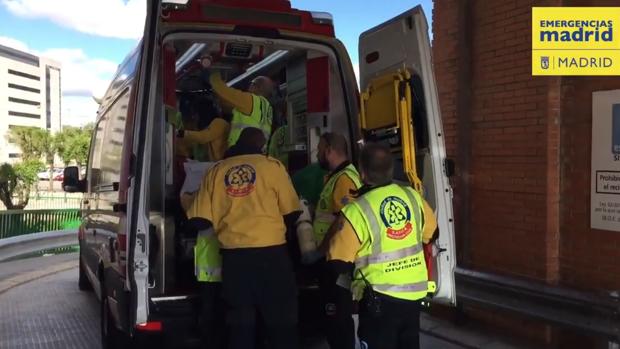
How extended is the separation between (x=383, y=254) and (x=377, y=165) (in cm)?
47

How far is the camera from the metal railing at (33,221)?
36.8 ft

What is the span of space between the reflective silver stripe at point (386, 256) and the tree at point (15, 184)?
609 inches

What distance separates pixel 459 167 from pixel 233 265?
299 centimetres

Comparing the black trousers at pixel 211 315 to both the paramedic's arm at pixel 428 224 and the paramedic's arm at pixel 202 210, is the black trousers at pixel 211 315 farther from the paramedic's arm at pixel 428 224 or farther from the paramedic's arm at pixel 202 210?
the paramedic's arm at pixel 428 224

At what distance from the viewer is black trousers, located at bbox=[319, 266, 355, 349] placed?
12.8 ft

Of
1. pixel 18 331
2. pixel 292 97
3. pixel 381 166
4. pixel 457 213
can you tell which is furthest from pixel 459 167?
pixel 18 331

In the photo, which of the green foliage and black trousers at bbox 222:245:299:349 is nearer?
black trousers at bbox 222:245:299:349

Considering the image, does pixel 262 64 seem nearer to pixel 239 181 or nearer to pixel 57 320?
pixel 239 181

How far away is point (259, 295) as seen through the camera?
11.5 feet

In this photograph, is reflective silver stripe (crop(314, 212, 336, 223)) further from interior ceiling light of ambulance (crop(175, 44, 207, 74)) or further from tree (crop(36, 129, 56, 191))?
tree (crop(36, 129, 56, 191))

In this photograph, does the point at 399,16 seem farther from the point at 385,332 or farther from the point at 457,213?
the point at 457,213

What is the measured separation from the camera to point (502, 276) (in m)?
4.95

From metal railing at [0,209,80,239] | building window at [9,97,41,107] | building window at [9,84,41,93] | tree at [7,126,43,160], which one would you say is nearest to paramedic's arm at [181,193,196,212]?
metal railing at [0,209,80,239]

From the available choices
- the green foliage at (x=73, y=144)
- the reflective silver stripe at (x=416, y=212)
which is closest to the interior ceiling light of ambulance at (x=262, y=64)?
the reflective silver stripe at (x=416, y=212)
